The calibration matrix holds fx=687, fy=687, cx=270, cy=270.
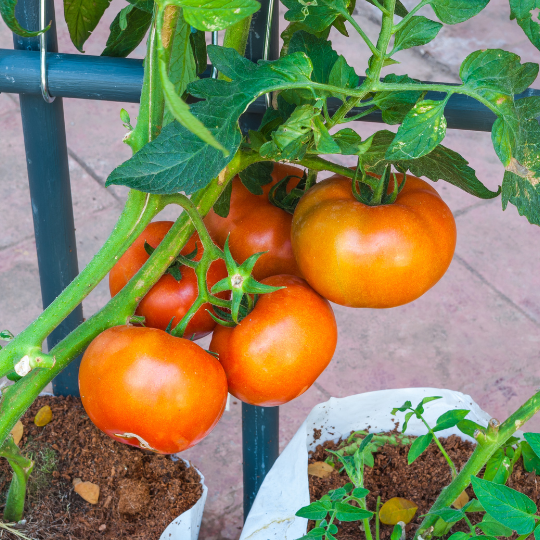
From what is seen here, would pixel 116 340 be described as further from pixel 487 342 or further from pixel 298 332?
pixel 487 342

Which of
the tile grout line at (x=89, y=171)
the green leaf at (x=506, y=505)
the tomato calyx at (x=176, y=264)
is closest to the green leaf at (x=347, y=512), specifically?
the green leaf at (x=506, y=505)

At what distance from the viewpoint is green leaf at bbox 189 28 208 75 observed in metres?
0.55

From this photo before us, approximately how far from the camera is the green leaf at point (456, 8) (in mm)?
423

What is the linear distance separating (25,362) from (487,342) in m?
1.36

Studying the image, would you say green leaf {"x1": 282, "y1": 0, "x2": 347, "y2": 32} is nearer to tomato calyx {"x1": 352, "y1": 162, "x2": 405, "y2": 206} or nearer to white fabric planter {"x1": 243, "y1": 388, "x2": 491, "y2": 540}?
tomato calyx {"x1": 352, "y1": 162, "x2": 405, "y2": 206}

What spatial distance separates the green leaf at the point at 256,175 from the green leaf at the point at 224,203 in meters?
0.02

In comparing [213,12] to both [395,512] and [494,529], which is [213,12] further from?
[395,512]

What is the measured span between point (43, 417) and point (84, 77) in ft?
1.56

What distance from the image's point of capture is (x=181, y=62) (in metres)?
0.49

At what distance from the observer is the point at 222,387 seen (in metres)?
0.51

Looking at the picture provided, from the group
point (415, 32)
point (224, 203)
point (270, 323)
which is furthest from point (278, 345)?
point (415, 32)

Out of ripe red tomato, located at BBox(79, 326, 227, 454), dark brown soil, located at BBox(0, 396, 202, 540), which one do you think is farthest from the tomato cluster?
dark brown soil, located at BBox(0, 396, 202, 540)

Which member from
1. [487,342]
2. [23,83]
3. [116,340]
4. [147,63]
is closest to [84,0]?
[23,83]

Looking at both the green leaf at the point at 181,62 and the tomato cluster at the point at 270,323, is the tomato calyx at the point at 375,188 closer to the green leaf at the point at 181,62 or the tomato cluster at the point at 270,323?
the tomato cluster at the point at 270,323
